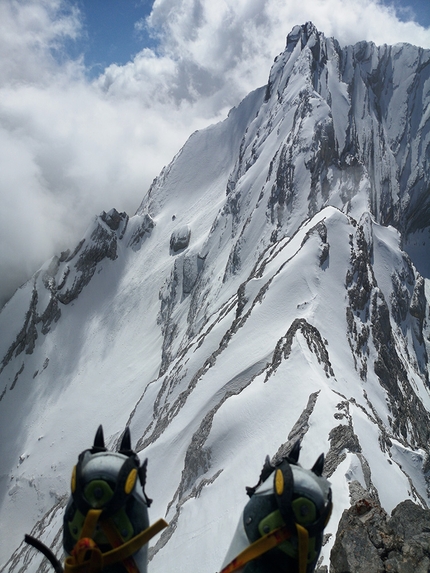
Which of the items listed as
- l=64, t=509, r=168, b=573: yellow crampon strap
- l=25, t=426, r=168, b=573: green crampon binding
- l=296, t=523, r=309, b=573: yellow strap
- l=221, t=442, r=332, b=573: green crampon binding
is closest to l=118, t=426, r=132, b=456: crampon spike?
l=25, t=426, r=168, b=573: green crampon binding

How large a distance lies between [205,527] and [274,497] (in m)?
14.5

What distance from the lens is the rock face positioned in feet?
23.4

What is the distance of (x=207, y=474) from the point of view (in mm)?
21391

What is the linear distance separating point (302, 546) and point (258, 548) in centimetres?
47

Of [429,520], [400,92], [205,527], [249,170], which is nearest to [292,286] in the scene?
[205,527]

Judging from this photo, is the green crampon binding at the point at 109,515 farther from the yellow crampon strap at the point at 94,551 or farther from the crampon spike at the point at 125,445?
the crampon spike at the point at 125,445

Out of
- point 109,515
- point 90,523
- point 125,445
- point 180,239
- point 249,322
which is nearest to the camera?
point 90,523

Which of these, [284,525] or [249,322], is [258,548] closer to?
[284,525]

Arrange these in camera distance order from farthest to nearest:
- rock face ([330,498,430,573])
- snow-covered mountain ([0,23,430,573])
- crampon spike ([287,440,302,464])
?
snow-covered mountain ([0,23,430,573]) < rock face ([330,498,430,573]) < crampon spike ([287,440,302,464])

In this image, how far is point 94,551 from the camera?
417cm

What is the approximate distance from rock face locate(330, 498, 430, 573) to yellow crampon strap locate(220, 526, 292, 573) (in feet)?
12.0

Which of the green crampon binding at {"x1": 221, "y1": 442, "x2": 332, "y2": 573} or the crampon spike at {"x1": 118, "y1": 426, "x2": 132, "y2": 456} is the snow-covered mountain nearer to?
the green crampon binding at {"x1": 221, "y1": 442, "x2": 332, "y2": 573}

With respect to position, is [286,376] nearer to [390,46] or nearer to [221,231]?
[221,231]

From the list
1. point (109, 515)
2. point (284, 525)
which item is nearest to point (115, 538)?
point (109, 515)
